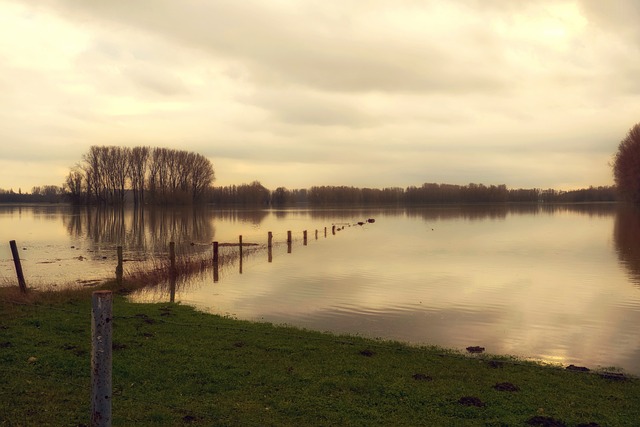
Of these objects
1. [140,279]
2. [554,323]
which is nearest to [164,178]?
[140,279]

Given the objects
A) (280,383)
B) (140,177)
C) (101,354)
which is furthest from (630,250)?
(140,177)

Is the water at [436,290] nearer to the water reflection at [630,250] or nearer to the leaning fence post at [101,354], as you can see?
the water reflection at [630,250]

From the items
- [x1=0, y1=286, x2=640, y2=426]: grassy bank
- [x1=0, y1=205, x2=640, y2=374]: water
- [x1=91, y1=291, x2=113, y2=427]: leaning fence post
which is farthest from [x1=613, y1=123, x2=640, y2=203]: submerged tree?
[x1=91, y1=291, x2=113, y2=427]: leaning fence post

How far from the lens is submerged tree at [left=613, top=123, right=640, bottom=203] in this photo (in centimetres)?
10712

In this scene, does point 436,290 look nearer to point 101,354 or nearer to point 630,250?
point 101,354

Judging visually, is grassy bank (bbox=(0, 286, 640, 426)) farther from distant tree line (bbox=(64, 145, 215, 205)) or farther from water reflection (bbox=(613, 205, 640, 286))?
distant tree line (bbox=(64, 145, 215, 205))

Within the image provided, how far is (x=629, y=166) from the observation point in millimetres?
109875

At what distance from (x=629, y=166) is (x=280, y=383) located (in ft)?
401

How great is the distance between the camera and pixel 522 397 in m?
8.88

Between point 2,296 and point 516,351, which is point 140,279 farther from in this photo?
point 516,351

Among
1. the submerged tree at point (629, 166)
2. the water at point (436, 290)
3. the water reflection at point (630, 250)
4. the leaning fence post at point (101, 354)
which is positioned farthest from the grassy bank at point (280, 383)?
the submerged tree at point (629, 166)

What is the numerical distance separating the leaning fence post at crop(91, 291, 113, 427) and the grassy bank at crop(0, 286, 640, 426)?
1.87 meters

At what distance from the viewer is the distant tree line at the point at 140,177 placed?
155750mm

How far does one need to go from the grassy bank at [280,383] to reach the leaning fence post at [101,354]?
6.12 ft
